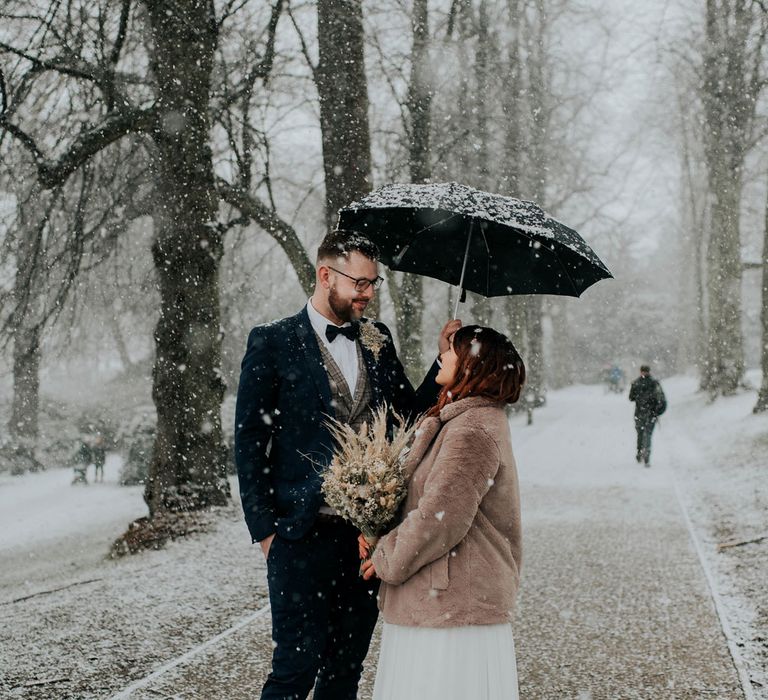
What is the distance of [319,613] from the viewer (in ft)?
9.50

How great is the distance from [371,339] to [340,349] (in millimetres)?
133

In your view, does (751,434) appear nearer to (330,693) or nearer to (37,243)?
(37,243)

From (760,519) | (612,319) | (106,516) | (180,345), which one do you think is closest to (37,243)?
(180,345)

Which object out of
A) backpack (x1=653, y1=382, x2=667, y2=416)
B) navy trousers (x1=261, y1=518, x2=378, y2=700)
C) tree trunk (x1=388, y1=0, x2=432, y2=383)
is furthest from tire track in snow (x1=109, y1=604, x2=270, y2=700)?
backpack (x1=653, y1=382, x2=667, y2=416)

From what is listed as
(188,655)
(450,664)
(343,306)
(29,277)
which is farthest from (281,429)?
(29,277)

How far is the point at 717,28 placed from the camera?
19547 mm

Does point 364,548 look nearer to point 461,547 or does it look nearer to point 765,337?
point 461,547

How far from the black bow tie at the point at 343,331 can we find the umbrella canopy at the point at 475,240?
476 mm

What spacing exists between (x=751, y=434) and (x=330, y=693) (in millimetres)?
14715

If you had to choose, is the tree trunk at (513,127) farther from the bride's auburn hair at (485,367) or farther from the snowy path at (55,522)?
the bride's auburn hair at (485,367)

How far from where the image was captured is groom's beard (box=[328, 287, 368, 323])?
3035 millimetres

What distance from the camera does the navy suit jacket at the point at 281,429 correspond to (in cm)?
290

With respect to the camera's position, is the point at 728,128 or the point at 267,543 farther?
the point at 728,128

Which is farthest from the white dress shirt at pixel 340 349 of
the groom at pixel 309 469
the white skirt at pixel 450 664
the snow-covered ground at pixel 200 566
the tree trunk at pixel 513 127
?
the tree trunk at pixel 513 127
